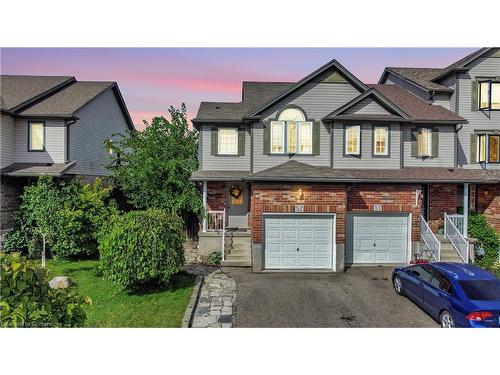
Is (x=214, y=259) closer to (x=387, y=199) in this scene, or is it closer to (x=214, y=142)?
(x=214, y=142)

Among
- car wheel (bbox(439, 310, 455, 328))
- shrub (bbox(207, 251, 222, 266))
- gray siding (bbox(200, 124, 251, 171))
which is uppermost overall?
gray siding (bbox(200, 124, 251, 171))

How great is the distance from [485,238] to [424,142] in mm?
5018

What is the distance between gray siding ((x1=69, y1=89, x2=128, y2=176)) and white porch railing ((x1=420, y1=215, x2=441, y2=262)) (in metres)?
16.1

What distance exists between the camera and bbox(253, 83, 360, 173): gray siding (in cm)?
1334

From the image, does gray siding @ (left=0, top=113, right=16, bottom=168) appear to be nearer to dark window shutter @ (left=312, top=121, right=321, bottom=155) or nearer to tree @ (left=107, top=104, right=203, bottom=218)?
tree @ (left=107, top=104, right=203, bottom=218)

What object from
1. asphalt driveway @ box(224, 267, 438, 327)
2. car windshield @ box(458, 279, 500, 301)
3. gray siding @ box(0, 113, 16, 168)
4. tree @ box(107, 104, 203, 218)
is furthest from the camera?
tree @ box(107, 104, 203, 218)

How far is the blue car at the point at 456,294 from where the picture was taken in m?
6.71

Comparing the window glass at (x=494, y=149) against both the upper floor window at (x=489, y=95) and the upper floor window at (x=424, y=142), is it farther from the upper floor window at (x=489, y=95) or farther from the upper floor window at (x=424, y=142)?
the upper floor window at (x=424, y=142)

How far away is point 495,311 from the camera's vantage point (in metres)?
6.64

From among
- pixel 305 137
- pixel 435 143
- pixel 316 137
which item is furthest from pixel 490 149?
pixel 305 137

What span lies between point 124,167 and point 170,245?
8616 mm

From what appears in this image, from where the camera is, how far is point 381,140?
13367 mm

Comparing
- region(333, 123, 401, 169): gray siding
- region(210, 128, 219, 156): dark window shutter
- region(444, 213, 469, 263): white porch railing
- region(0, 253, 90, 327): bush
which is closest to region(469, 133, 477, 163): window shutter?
region(444, 213, 469, 263): white porch railing

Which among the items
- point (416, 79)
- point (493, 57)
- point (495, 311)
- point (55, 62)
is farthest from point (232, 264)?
point (493, 57)
